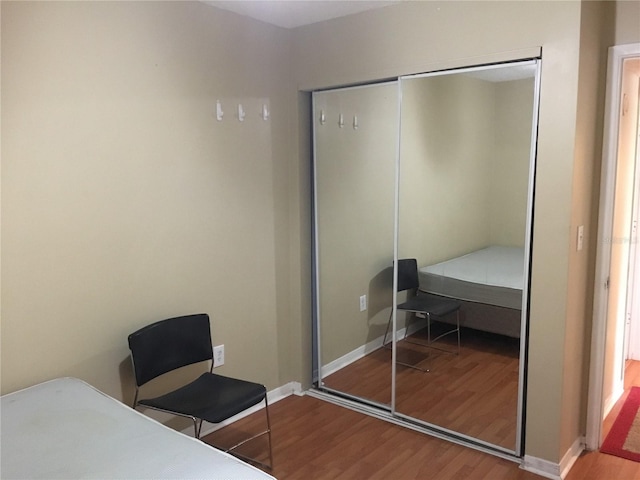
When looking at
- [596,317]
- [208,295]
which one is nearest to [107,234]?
[208,295]

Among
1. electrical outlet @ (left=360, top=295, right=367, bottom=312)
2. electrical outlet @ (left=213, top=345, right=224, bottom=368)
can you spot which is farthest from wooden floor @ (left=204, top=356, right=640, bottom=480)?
electrical outlet @ (left=360, top=295, right=367, bottom=312)

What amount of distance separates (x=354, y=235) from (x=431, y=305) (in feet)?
2.22

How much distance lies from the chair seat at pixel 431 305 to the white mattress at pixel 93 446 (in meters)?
1.71

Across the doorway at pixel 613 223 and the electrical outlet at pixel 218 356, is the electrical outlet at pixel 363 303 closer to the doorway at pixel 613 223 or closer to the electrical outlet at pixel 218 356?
the electrical outlet at pixel 218 356

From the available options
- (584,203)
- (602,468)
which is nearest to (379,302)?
(584,203)

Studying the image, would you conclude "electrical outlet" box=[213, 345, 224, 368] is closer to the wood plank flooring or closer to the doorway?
the wood plank flooring

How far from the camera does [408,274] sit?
3.17 meters

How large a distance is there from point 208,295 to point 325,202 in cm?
100

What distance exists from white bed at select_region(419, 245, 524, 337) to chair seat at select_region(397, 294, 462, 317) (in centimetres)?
4

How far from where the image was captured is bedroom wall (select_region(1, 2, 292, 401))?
2.17 m

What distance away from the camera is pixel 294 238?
3471mm

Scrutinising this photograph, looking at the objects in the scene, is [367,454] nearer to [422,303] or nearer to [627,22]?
[422,303]

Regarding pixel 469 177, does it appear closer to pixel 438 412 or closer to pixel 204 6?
pixel 438 412

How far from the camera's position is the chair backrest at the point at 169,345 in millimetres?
2508
